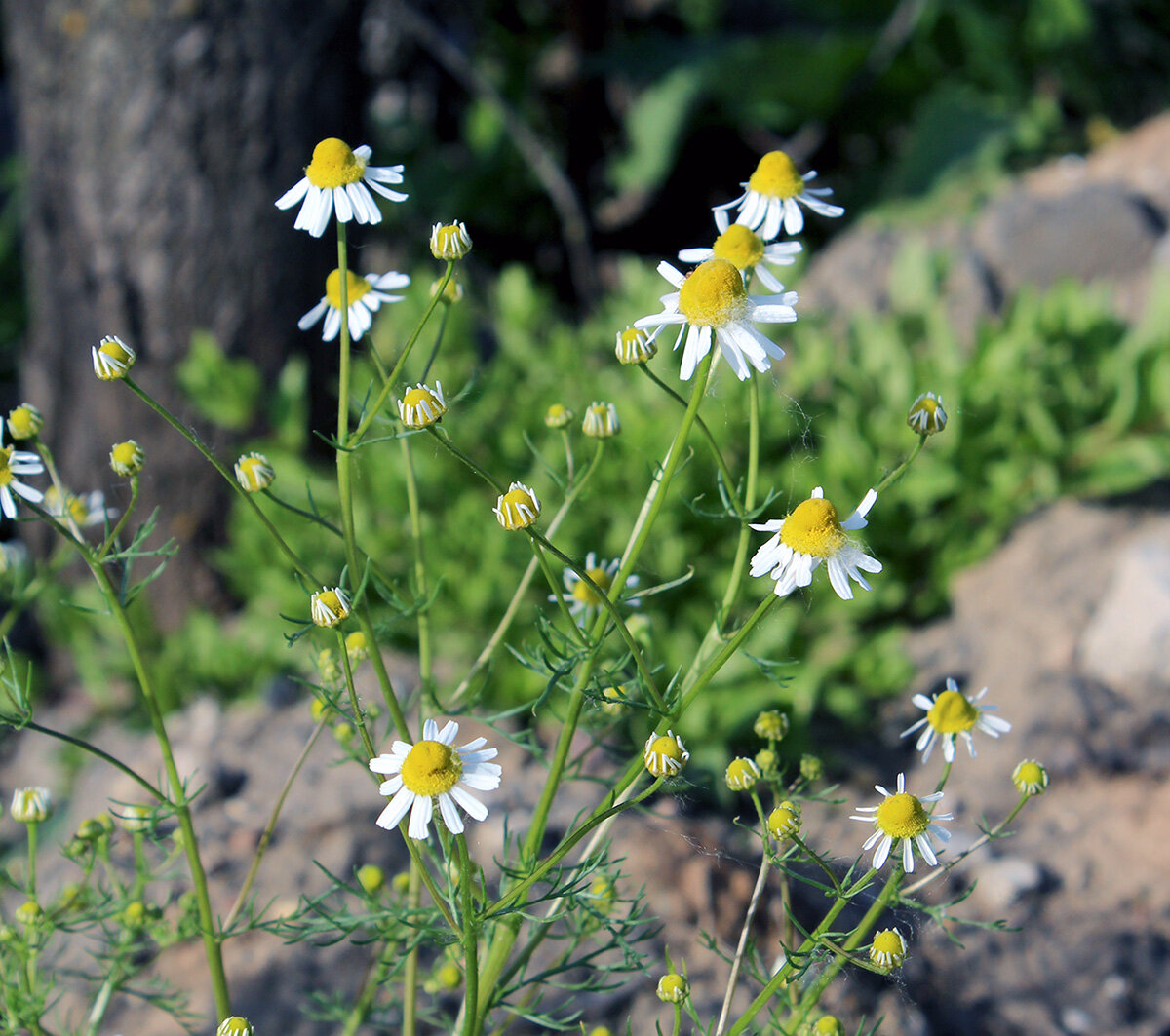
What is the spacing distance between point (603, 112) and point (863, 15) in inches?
40.5

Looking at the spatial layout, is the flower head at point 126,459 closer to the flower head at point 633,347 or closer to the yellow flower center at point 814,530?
the flower head at point 633,347

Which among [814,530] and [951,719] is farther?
[951,719]

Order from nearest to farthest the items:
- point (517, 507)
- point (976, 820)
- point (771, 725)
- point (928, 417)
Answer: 1. point (517, 507)
2. point (928, 417)
3. point (771, 725)
4. point (976, 820)

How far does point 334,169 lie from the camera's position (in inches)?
30.8

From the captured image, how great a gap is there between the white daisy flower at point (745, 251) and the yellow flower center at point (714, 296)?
0.08m

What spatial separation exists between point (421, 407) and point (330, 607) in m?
0.15

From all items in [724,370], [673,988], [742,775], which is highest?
[724,370]

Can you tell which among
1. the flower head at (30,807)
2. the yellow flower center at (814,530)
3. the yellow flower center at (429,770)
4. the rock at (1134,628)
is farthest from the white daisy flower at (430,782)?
the rock at (1134,628)

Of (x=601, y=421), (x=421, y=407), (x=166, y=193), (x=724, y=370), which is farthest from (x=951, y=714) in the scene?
(x=166, y=193)

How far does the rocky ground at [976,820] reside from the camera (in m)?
1.41

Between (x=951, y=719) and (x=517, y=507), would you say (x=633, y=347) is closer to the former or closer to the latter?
(x=517, y=507)

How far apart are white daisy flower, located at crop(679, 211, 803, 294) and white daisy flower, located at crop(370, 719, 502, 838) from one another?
392 mm

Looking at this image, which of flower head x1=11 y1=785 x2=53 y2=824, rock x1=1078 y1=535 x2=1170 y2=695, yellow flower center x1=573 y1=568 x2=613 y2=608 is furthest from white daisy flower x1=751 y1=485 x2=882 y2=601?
rock x1=1078 y1=535 x2=1170 y2=695

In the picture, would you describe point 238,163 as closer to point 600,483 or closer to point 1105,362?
point 600,483
